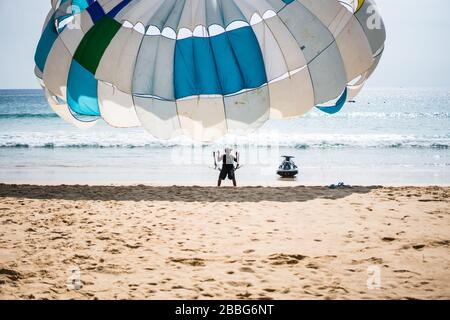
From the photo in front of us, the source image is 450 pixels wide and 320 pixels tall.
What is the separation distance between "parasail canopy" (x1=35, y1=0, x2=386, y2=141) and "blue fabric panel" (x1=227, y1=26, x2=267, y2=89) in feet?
0.06

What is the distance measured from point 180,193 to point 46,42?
4.15 m

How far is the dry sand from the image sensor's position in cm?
353

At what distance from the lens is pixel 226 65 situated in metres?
6.97

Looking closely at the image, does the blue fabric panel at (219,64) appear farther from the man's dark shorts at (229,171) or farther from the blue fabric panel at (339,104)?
the man's dark shorts at (229,171)

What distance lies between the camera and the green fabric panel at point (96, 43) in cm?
671

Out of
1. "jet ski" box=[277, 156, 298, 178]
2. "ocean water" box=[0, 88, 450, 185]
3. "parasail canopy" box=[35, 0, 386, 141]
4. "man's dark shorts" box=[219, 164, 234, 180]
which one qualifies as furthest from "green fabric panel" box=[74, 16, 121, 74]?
"jet ski" box=[277, 156, 298, 178]

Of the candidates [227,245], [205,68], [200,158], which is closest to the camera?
[227,245]

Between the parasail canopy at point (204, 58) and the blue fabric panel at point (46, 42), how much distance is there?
0.02 meters

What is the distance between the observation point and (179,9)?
686 centimetres

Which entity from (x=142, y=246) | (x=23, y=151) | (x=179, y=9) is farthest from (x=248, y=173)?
(x=23, y=151)

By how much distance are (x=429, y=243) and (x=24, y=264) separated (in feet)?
16.5

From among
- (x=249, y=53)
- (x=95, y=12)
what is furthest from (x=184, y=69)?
(x=95, y=12)

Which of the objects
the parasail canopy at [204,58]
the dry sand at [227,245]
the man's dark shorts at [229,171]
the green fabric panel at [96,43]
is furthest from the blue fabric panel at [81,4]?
the man's dark shorts at [229,171]

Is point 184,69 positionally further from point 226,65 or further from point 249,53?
point 249,53
